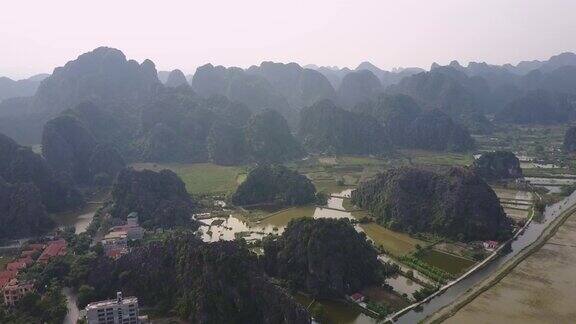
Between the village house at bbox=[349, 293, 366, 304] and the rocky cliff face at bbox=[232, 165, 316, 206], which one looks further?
the rocky cliff face at bbox=[232, 165, 316, 206]

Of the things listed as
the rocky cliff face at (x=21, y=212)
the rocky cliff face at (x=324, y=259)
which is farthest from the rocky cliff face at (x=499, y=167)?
the rocky cliff face at (x=21, y=212)

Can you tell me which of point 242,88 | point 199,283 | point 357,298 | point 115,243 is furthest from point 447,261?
point 242,88

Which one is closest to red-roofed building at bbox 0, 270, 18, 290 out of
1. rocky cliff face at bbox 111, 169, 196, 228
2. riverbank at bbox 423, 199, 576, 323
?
rocky cliff face at bbox 111, 169, 196, 228

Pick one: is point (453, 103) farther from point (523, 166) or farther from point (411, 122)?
point (523, 166)

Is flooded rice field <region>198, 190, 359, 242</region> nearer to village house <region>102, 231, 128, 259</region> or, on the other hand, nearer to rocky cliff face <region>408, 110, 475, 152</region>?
village house <region>102, 231, 128, 259</region>

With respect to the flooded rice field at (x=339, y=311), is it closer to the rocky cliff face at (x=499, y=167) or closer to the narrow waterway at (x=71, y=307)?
the narrow waterway at (x=71, y=307)

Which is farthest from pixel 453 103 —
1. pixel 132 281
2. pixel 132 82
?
pixel 132 281

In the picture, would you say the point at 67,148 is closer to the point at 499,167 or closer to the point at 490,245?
the point at 490,245

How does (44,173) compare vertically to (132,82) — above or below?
below
